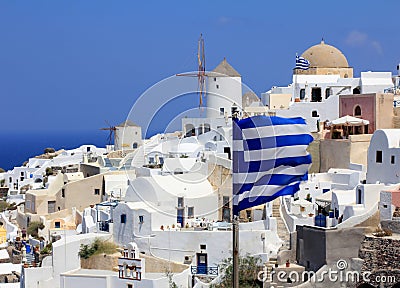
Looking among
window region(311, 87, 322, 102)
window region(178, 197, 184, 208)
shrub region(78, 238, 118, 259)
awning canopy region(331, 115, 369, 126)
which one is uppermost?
window region(311, 87, 322, 102)

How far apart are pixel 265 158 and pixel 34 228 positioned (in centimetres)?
1952

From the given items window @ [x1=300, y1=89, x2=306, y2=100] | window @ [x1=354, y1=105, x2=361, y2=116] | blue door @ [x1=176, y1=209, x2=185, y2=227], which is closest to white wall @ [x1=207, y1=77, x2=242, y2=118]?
window @ [x1=300, y1=89, x2=306, y2=100]

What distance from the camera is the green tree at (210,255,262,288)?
763 inches

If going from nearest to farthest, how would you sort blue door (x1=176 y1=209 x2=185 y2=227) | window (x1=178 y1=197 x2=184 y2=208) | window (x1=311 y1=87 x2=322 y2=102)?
blue door (x1=176 y1=209 x2=185 y2=227) < window (x1=178 y1=197 x2=184 y2=208) < window (x1=311 y1=87 x2=322 y2=102)

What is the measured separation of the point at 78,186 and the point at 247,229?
11.7 m

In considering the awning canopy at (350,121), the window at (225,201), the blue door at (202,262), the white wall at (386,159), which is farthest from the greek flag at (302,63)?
the blue door at (202,262)

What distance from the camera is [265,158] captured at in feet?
42.6

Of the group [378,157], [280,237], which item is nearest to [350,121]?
[378,157]

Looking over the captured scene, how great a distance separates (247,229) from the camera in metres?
22.4

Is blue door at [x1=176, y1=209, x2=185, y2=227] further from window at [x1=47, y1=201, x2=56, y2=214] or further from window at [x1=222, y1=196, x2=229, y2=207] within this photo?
window at [x1=47, y1=201, x2=56, y2=214]

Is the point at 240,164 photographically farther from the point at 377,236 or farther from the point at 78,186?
the point at 78,186

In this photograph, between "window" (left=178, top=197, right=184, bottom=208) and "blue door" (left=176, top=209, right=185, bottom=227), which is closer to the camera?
"blue door" (left=176, top=209, right=185, bottom=227)

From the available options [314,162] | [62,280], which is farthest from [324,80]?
[62,280]

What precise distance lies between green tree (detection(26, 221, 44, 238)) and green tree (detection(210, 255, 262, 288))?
11142 millimetres
